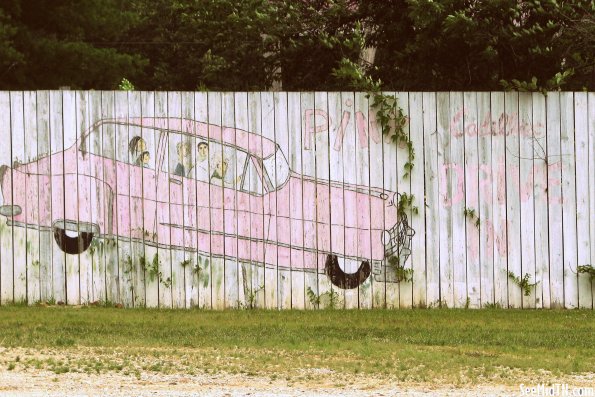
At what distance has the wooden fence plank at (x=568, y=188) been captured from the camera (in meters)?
11.4

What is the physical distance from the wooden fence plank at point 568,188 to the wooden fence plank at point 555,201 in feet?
0.10

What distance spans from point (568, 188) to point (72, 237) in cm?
471

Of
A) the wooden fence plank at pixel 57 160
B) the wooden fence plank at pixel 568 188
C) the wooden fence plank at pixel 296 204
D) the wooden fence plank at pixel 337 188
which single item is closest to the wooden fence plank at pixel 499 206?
the wooden fence plank at pixel 568 188

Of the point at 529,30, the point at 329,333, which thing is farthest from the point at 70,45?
the point at 329,333

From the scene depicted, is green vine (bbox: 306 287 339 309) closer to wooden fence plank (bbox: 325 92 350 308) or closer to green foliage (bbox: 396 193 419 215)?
wooden fence plank (bbox: 325 92 350 308)

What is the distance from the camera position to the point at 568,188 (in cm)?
1138

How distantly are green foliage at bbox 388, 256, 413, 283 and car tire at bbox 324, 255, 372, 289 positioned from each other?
0.84 feet

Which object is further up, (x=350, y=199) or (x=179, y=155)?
(x=179, y=155)

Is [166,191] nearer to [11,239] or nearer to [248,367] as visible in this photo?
[11,239]

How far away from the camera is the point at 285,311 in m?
11.1

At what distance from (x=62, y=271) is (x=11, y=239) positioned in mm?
559

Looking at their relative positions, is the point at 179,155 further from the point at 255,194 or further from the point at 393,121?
the point at 393,121

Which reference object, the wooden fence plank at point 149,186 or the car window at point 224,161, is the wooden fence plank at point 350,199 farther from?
the wooden fence plank at point 149,186

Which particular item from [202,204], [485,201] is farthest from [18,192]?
[485,201]
